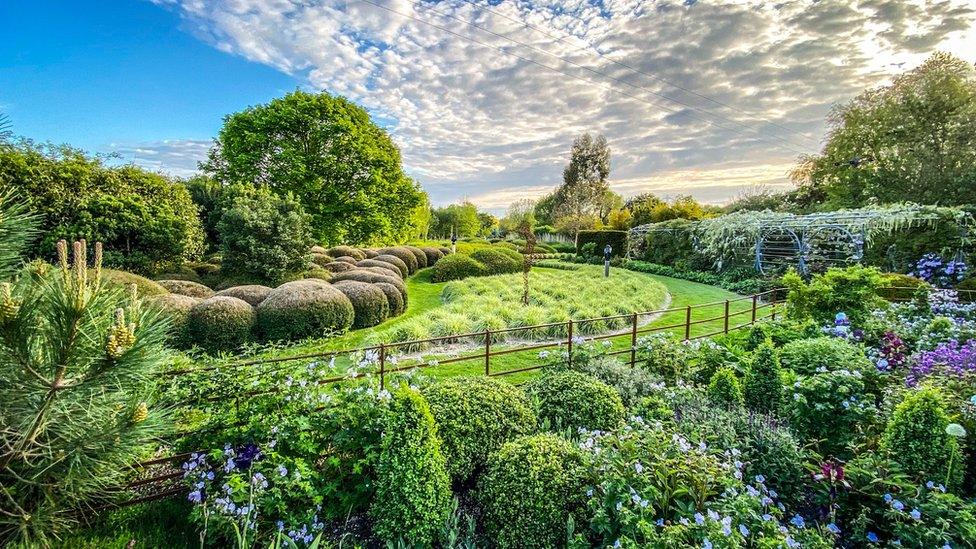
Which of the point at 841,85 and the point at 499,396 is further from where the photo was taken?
the point at 841,85

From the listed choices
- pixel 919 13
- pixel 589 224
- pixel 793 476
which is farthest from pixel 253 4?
pixel 589 224

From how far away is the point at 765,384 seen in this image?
427 centimetres

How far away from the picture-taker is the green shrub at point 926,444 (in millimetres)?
2729

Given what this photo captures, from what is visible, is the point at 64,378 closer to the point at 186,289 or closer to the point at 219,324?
the point at 219,324

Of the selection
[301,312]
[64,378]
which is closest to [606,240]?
[301,312]

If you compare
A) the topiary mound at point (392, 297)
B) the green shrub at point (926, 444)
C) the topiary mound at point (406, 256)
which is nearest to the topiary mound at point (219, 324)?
the topiary mound at point (392, 297)

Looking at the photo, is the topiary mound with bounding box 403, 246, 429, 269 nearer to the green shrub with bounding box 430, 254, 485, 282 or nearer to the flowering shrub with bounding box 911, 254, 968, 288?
the green shrub with bounding box 430, 254, 485, 282

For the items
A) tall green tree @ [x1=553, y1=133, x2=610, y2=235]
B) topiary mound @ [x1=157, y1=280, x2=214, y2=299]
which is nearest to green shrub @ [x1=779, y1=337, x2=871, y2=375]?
topiary mound @ [x1=157, y1=280, x2=214, y2=299]

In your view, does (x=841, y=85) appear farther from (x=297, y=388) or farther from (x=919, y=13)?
(x=297, y=388)

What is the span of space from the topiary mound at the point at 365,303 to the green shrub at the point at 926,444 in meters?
8.57

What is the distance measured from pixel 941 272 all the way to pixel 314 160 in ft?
70.7

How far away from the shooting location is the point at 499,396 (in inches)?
139

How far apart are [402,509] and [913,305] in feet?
32.2

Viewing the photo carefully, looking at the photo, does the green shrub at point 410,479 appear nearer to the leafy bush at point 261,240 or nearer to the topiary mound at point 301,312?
the topiary mound at point 301,312
